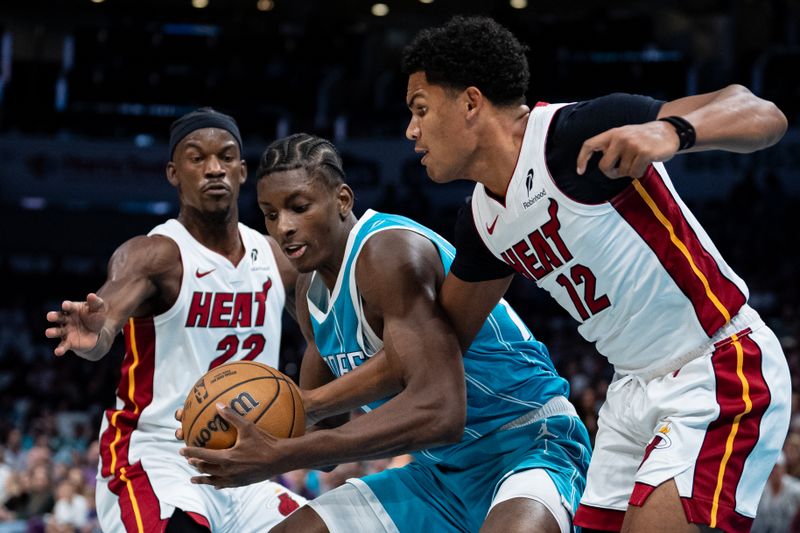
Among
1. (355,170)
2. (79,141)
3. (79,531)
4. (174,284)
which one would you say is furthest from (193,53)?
(174,284)

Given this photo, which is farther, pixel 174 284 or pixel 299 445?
pixel 174 284

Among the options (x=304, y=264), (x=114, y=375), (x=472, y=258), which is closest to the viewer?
(x=472, y=258)

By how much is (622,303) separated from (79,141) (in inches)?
695

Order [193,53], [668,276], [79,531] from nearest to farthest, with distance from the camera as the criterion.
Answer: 1. [668,276]
2. [79,531]
3. [193,53]

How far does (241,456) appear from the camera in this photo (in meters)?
3.36

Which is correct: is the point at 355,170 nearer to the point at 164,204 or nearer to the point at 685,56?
the point at 164,204

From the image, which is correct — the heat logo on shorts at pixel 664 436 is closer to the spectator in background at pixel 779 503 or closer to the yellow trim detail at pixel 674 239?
the yellow trim detail at pixel 674 239

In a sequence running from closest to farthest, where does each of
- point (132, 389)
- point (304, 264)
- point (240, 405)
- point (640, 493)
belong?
point (640, 493) → point (240, 405) → point (304, 264) → point (132, 389)

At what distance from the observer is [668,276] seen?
3.34m

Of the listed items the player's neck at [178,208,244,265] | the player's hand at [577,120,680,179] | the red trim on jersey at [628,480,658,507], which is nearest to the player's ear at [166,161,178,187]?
the player's neck at [178,208,244,265]

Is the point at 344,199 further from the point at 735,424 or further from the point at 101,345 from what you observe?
the point at 735,424

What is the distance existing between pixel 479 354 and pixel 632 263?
3.23ft

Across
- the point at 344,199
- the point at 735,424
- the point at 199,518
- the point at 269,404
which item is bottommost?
the point at 199,518

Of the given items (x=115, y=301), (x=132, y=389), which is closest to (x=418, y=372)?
(x=115, y=301)
